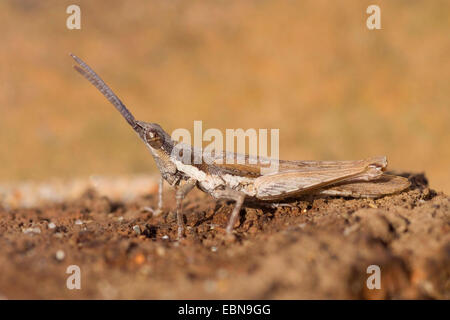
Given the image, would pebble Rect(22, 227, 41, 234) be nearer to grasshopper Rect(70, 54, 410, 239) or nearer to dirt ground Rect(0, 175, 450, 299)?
dirt ground Rect(0, 175, 450, 299)

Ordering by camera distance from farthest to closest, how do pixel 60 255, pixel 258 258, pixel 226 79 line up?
Answer: pixel 226 79 < pixel 60 255 < pixel 258 258

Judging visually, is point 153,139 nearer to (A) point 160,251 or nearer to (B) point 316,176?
(A) point 160,251

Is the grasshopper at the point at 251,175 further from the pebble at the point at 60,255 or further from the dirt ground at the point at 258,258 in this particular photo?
the pebble at the point at 60,255

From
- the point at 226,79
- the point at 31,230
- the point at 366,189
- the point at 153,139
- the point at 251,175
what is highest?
the point at 226,79

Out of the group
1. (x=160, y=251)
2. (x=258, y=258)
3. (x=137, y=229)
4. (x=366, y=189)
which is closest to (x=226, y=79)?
(x=366, y=189)

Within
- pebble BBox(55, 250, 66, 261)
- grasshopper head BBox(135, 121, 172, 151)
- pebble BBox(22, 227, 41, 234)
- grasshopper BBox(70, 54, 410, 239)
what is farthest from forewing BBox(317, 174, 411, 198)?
pebble BBox(22, 227, 41, 234)

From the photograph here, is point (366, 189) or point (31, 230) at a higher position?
point (366, 189)

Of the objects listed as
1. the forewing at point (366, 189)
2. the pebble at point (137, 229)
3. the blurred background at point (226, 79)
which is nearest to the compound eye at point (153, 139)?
the pebble at point (137, 229)
